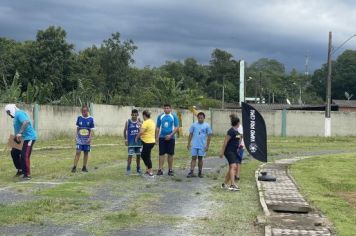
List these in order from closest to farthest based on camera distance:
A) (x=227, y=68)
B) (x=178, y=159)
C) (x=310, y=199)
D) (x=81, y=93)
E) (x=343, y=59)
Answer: (x=310, y=199) < (x=178, y=159) < (x=81, y=93) < (x=227, y=68) < (x=343, y=59)

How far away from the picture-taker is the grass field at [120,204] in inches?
322

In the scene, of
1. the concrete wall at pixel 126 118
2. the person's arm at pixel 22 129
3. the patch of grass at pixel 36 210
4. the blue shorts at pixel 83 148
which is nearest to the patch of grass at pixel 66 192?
the patch of grass at pixel 36 210

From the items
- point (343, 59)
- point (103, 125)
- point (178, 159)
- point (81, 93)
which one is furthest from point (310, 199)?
point (343, 59)

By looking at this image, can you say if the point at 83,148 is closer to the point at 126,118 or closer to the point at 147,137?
the point at 147,137

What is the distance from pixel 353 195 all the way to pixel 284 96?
109361 millimetres

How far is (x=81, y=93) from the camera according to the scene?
36.1 meters

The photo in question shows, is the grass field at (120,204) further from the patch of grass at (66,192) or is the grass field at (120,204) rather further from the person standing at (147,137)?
the person standing at (147,137)

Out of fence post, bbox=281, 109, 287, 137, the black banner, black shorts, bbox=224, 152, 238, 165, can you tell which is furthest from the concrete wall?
black shorts, bbox=224, 152, 238, 165

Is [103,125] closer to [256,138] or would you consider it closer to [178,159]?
[178,159]

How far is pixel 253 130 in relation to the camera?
15281 mm

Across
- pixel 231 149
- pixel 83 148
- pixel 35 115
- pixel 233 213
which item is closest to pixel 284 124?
pixel 35 115

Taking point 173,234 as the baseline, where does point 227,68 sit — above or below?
above

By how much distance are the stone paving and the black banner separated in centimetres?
133

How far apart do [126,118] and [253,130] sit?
20.3 metres
